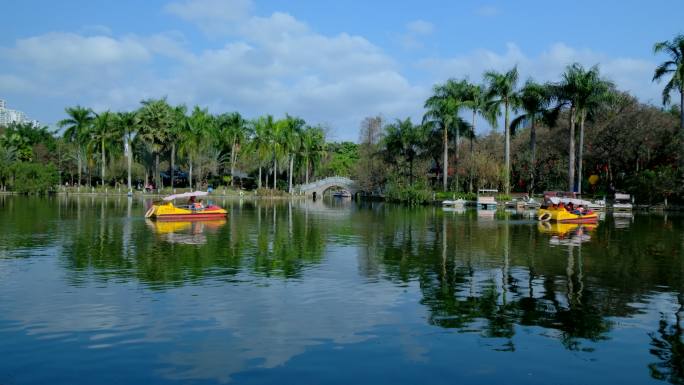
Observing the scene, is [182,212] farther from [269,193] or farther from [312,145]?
[312,145]

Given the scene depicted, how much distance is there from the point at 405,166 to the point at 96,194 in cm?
4524

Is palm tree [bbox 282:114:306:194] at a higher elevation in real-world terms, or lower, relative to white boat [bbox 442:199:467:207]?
higher

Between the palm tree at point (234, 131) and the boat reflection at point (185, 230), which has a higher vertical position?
the palm tree at point (234, 131)

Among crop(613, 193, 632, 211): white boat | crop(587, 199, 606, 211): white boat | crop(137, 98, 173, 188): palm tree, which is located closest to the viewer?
crop(613, 193, 632, 211): white boat

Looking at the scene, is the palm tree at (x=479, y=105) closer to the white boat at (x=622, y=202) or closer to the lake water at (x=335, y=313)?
the white boat at (x=622, y=202)

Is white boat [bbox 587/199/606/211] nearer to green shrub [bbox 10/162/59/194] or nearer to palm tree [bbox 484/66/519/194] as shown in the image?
palm tree [bbox 484/66/519/194]

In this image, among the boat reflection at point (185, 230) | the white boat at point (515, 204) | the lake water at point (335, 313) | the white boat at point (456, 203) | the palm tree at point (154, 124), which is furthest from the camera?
the palm tree at point (154, 124)

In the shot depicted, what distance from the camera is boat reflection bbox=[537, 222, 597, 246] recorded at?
29.2 metres

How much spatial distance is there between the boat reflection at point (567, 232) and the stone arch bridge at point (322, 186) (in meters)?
59.6

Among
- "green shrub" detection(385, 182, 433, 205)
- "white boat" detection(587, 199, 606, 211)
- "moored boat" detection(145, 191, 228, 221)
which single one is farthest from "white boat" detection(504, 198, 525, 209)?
"moored boat" detection(145, 191, 228, 221)

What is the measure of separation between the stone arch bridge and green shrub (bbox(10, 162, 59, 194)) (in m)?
36.8

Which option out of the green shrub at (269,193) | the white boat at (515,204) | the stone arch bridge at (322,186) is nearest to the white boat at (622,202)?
the white boat at (515,204)

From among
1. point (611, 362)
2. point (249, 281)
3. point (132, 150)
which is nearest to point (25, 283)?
point (249, 281)

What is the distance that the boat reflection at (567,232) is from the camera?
29.2m
